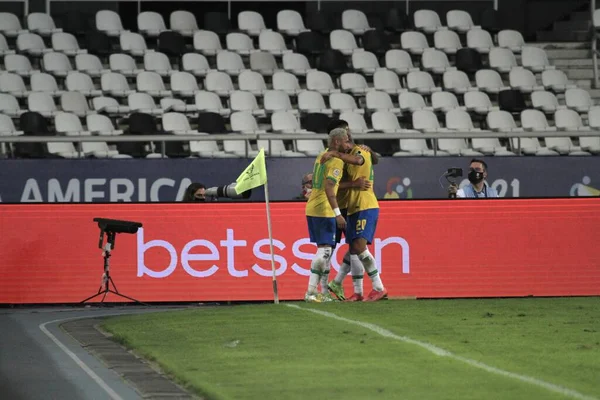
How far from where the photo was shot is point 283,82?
2494cm

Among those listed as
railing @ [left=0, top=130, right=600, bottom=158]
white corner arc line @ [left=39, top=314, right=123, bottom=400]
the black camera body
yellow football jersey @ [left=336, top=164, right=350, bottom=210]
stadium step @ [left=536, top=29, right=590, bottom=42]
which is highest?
stadium step @ [left=536, top=29, right=590, bottom=42]

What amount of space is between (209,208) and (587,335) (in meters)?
7.14

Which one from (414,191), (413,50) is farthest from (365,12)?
(414,191)

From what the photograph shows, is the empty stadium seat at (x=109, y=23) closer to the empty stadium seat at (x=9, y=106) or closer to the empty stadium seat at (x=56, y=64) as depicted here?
the empty stadium seat at (x=56, y=64)

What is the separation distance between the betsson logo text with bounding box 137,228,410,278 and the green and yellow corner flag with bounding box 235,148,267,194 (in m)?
1.61

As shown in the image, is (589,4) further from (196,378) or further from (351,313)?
(196,378)

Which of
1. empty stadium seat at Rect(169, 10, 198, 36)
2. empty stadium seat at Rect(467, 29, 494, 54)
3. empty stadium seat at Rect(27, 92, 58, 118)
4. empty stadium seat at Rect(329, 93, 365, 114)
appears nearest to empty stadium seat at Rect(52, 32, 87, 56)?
empty stadium seat at Rect(27, 92, 58, 118)

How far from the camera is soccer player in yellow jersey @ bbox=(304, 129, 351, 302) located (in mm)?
14734

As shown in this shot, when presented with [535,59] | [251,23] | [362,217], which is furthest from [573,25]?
[362,217]

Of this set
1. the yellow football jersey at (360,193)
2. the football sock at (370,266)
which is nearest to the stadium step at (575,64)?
the yellow football jersey at (360,193)

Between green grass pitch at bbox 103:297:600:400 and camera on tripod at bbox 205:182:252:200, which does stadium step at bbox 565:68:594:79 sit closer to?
green grass pitch at bbox 103:297:600:400

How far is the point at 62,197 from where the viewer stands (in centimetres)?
2089

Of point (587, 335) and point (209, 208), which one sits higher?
point (209, 208)

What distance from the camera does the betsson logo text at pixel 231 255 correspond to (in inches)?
682
